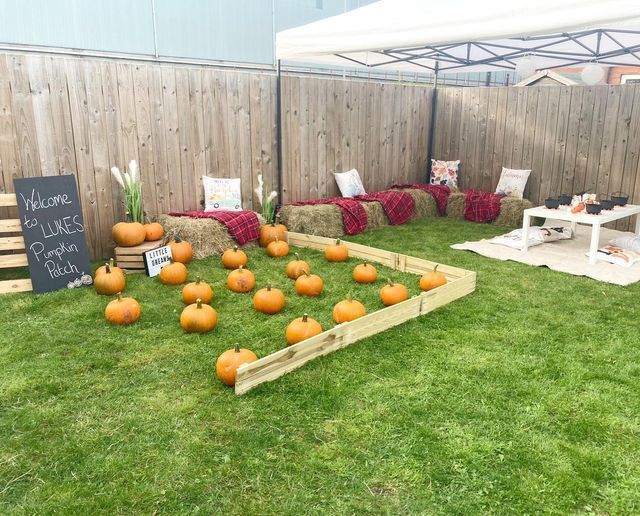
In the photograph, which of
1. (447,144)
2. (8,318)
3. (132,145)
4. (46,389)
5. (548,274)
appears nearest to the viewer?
(46,389)

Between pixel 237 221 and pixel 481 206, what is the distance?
3954 millimetres

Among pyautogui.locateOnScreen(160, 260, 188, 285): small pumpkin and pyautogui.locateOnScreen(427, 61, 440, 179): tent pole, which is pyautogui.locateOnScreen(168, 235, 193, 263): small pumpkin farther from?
pyautogui.locateOnScreen(427, 61, 440, 179): tent pole

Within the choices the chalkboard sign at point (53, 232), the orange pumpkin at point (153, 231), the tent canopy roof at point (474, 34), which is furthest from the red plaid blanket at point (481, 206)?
the chalkboard sign at point (53, 232)

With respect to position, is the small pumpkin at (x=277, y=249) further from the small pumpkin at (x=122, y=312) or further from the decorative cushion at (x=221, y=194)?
the small pumpkin at (x=122, y=312)

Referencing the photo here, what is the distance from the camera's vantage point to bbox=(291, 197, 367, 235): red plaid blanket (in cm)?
715

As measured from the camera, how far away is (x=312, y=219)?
679 centimetres

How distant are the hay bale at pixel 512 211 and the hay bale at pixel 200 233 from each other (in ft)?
13.8

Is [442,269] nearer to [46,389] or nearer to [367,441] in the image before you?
[367,441]

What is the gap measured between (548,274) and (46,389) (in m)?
4.52

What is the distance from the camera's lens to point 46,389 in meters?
Result: 2.99

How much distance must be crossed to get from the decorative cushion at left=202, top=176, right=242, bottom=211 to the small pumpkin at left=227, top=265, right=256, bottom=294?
2.05 m

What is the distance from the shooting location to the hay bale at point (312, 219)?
679 centimetres

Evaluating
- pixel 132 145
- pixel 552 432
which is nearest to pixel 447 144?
pixel 132 145

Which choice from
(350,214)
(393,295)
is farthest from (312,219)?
(393,295)
